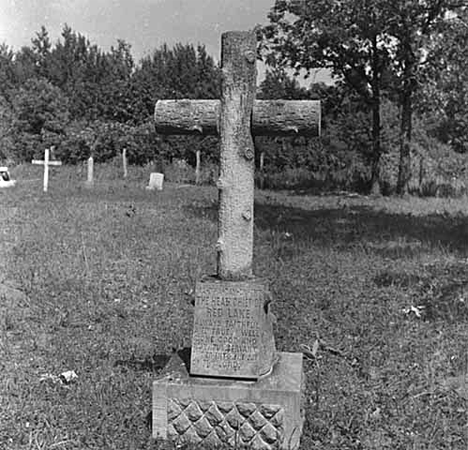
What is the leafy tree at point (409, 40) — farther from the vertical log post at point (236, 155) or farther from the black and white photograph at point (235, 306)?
the vertical log post at point (236, 155)

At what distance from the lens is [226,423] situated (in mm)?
4008

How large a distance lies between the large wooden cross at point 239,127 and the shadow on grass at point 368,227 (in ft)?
20.6

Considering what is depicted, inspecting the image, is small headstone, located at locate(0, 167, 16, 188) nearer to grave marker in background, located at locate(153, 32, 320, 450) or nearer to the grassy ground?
the grassy ground

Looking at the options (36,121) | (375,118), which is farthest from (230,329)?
(36,121)

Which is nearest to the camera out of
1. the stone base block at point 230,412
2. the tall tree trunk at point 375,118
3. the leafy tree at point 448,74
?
the stone base block at point 230,412

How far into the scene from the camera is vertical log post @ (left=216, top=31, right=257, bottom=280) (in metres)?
4.10

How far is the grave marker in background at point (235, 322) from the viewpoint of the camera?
3990mm

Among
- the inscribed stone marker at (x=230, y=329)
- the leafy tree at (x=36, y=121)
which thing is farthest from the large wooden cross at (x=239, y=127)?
the leafy tree at (x=36, y=121)

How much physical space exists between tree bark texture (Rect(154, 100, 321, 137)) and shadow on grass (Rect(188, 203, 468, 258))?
20.6ft

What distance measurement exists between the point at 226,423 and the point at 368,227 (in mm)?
9816

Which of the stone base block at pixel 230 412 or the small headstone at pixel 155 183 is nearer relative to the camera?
the stone base block at pixel 230 412

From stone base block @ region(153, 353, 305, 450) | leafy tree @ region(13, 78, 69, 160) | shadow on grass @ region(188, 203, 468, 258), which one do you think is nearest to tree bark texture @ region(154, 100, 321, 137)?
stone base block @ region(153, 353, 305, 450)

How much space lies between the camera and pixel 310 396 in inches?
192

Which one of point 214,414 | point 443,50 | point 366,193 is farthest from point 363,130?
point 214,414
